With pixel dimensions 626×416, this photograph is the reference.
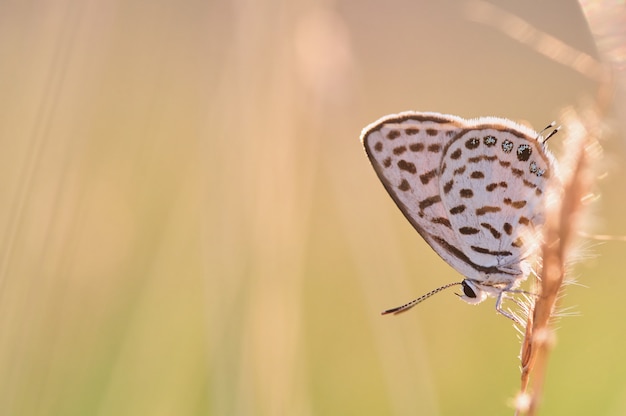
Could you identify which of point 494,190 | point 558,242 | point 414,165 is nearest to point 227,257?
point 414,165

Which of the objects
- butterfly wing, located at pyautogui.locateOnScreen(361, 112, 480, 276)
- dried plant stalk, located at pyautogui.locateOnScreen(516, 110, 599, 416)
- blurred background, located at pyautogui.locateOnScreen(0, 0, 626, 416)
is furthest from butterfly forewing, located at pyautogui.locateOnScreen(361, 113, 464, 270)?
dried plant stalk, located at pyautogui.locateOnScreen(516, 110, 599, 416)

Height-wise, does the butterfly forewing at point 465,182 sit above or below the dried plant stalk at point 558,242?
above

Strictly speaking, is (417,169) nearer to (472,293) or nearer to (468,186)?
(468,186)

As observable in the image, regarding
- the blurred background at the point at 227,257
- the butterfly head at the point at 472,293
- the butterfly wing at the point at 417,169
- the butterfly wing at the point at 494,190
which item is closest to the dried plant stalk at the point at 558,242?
the blurred background at the point at 227,257

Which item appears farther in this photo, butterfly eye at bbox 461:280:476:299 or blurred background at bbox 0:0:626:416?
butterfly eye at bbox 461:280:476:299

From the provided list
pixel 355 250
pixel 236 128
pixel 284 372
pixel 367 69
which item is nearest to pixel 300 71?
pixel 236 128

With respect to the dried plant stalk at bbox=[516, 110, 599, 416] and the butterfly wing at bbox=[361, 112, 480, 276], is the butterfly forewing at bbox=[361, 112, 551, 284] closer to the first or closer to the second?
the butterfly wing at bbox=[361, 112, 480, 276]

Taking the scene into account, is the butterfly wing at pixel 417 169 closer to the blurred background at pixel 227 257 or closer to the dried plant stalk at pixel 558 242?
the blurred background at pixel 227 257
